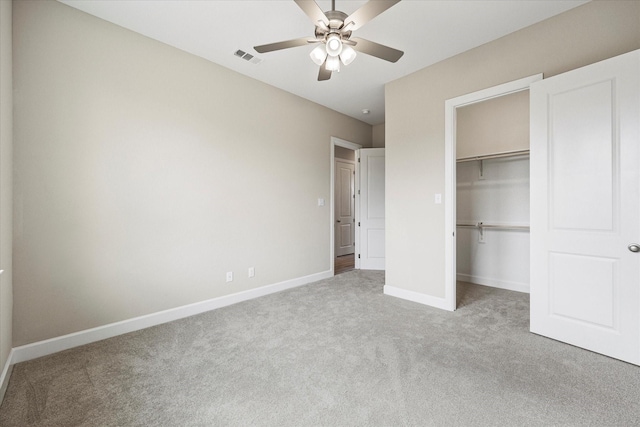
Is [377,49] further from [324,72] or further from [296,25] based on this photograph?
[296,25]

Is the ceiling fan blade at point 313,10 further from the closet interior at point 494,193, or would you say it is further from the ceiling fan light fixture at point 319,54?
the closet interior at point 494,193

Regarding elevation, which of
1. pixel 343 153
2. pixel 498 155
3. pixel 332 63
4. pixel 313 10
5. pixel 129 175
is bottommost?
pixel 129 175

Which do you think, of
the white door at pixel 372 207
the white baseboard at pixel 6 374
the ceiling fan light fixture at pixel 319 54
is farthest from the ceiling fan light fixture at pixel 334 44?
the white door at pixel 372 207

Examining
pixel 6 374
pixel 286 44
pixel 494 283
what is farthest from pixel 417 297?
pixel 6 374

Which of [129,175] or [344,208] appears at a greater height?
[129,175]

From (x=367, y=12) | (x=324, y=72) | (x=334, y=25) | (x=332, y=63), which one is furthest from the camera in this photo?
(x=324, y=72)

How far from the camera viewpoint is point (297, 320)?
2865 millimetres

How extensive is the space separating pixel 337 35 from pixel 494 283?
13.0 feet

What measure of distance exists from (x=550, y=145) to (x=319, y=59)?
2103 millimetres

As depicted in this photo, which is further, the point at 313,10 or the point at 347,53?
the point at 347,53

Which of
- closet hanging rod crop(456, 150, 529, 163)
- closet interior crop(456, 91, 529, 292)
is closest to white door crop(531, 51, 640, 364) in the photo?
closet hanging rod crop(456, 150, 529, 163)

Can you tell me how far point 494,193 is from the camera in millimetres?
4086

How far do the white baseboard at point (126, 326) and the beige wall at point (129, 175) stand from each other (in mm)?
59

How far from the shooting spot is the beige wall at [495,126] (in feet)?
12.2
